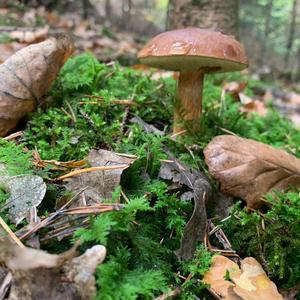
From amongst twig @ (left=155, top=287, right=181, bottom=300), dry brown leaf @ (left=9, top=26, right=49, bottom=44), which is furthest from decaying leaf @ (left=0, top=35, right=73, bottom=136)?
dry brown leaf @ (left=9, top=26, right=49, bottom=44)

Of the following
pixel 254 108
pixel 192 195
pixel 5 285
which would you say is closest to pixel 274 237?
pixel 192 195

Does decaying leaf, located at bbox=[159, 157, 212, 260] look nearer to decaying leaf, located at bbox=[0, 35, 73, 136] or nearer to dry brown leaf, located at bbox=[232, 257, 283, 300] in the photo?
dry brown leaf, located at bbox=[232, 257, 283, 300]

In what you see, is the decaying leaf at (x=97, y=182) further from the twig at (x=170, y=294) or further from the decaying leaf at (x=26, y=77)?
the decaying leaf at (x=26, y=77)

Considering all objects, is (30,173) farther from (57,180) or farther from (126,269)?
(126,269)

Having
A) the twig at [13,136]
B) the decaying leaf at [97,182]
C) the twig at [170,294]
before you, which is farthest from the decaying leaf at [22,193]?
the twig at [170,294]

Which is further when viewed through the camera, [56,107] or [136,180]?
[56,107]

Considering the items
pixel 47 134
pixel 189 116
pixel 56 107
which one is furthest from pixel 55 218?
pixel 189 116

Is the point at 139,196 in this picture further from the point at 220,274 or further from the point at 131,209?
the point at 220,274
